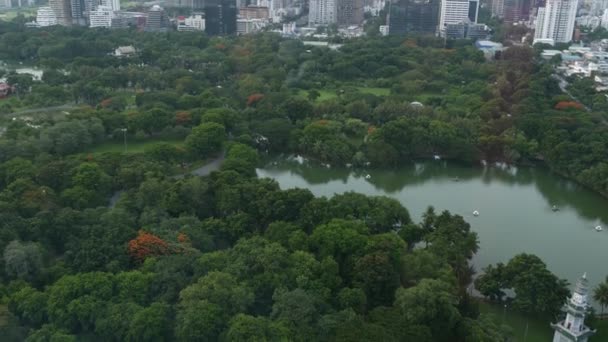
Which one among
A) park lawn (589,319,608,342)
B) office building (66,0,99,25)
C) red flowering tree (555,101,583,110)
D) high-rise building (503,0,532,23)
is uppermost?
high-rise building (503,0,532,23)

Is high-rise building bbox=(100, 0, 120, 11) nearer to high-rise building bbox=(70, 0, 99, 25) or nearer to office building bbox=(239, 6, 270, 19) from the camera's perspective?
high-rise building bbox=(70, 0, 99, 25)

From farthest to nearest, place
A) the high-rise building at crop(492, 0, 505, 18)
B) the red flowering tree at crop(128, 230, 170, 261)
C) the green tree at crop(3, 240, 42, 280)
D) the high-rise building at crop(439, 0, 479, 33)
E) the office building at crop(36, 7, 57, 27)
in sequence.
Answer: the high-rise building at crop(492, 0, 505, 18) → the office building at crop(36, 7, 57, 27) → the high-rise building at crop(439, 0, 479, 33) → the red flowering tree at crop(128, 230, 170, 261) → the green tree at crop(3, 240, 42, 280)

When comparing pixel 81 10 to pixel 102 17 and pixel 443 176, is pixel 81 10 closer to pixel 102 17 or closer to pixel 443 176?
pixel 102 17

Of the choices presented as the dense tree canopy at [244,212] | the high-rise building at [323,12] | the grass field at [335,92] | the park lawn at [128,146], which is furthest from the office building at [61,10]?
the park lawn at [128,146]

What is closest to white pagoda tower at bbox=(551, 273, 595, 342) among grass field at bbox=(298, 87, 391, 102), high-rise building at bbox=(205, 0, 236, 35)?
grass field at bbox=(298, 87, 391, 102)

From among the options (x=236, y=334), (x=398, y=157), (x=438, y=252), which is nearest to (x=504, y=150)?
(x=398, y=157)

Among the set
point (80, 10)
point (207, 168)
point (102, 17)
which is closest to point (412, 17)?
point (102, 17)
